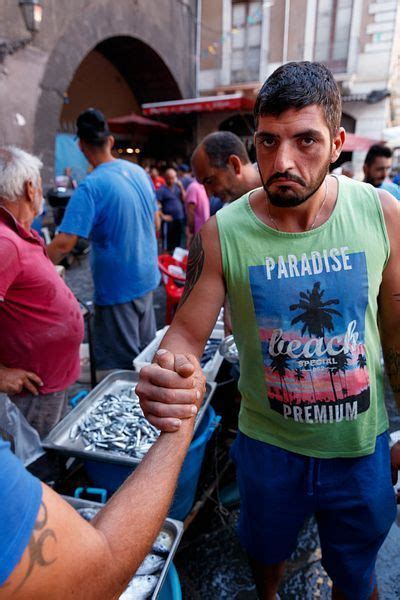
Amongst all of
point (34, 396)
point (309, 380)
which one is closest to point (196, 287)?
point (309, 380)

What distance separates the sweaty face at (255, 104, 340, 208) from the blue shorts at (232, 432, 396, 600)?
1.01m

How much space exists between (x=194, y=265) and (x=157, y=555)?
1.25m

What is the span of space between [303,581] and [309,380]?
1.53 meters

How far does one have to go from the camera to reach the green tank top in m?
1.54

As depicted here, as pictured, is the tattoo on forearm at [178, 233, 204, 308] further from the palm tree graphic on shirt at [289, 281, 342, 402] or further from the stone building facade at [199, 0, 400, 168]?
the stone building facade at [199, 0, 400, 168]

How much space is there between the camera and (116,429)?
100 inches

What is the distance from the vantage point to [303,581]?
7.80 ft

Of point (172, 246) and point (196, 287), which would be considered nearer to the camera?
point (196, 287)

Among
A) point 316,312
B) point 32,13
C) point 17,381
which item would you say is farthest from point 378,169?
point 32,13

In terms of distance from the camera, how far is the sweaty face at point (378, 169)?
500 centimetres

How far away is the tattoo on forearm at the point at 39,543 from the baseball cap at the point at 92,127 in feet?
11.2

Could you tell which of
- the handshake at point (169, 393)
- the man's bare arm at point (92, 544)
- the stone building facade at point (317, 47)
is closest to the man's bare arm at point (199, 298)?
the handshake at point (169, 393)

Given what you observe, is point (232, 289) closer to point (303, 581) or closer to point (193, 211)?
point (303, 581)

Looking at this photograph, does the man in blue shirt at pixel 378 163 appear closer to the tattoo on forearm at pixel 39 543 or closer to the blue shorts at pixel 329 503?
the blue shorts at pixel 329 503
